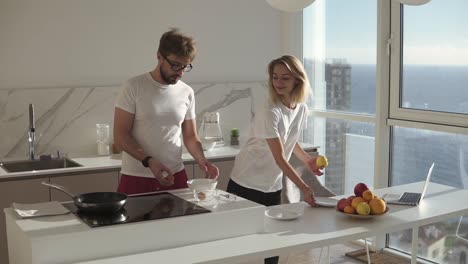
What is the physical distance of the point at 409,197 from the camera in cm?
332

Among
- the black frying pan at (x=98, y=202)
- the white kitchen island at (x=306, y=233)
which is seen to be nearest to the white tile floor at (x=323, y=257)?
the white kitchen island at (x=306, y=233)

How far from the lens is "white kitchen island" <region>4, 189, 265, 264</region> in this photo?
2.27 metres

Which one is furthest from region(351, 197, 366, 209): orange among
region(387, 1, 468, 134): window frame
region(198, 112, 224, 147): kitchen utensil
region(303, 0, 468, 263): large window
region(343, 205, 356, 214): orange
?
region(198, 112, 224, 147): kitchen utensil

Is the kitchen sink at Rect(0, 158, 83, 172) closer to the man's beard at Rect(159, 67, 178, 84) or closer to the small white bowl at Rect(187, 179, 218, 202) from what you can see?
the man's beard at Rect(159, 67, 178, 84)

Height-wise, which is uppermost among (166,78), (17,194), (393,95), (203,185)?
(166,78)

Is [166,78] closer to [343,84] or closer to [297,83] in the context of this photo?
[297,83]

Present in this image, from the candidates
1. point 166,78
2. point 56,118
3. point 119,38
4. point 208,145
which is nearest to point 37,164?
point 56,118

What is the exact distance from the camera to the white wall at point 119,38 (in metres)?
4.48

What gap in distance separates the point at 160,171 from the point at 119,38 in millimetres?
2012

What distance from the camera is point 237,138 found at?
518 centimetres

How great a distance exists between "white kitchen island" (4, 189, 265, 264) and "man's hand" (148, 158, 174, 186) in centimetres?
43

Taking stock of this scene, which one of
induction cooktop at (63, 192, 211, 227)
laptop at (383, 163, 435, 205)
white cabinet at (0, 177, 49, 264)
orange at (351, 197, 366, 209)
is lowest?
white cabinet at (0, 177, 49, 264)

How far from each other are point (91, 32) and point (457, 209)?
9.52 ft

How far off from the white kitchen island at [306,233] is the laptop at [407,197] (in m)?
0.03
